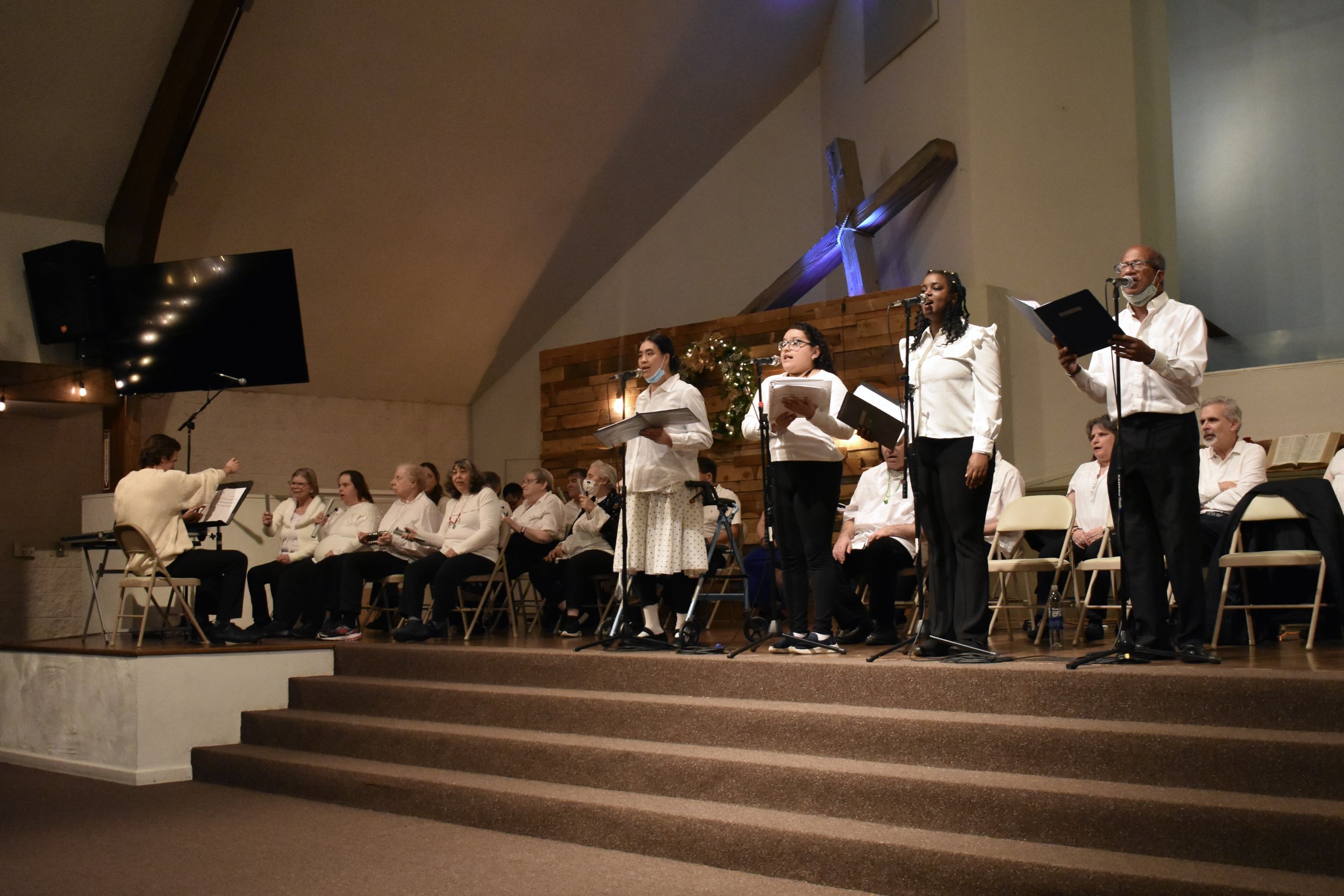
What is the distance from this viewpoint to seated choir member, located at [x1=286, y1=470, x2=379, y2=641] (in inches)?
265

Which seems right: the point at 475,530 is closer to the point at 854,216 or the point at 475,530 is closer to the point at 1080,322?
the point at 1080,322

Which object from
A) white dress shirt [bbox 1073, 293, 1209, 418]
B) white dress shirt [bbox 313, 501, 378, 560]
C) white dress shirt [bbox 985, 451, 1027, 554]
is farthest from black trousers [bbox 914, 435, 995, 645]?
white dress shirt [bbox 313, 501, 378, 560]

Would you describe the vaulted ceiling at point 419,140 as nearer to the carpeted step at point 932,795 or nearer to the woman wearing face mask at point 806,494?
the woman wearing face mask at point 806,494

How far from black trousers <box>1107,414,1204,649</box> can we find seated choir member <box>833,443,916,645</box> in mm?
1205

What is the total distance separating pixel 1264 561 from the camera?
4379mm

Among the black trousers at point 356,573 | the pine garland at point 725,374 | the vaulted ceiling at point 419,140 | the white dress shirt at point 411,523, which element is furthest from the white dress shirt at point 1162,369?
the vaulted ceiling at point 419,140

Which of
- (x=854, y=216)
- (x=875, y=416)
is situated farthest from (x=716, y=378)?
(x=875, y=416)

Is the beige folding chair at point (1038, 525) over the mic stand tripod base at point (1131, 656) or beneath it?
over

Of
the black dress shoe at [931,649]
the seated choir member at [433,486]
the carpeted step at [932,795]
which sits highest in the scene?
the seated choir member at [433,486]

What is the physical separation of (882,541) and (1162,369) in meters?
1.82

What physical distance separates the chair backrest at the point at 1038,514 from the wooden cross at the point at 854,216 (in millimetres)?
3613

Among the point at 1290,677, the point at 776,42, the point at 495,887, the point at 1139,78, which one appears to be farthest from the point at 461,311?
the point at 1290,677

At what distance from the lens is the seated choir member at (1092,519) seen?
548cm

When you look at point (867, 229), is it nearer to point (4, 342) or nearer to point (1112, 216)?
point (1112, 216)
